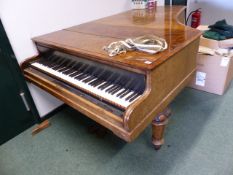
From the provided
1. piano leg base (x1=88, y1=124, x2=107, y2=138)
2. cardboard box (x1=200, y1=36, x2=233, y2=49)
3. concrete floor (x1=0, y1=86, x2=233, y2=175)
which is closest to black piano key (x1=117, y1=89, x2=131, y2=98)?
concrete floor (x1=0, y1=86, x2=233, y2=175)

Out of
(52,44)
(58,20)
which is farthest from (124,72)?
(58,20)

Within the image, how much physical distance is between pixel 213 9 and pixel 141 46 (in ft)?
8.02

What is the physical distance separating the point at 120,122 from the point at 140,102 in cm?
14

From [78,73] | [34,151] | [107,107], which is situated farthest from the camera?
[34,151]

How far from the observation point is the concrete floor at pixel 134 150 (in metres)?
1.43

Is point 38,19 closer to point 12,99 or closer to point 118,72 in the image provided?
point 12,99

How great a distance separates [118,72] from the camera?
1.12 m

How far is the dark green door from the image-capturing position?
1.56 meters

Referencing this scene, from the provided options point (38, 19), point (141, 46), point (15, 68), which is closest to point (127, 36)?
point (141, 46)

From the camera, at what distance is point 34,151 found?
5.55ft

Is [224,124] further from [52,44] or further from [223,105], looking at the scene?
[52,44]

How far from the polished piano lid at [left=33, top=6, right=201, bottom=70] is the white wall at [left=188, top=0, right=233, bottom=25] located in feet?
4.34

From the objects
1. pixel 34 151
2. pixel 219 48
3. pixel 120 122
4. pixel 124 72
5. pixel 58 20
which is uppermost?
pixel 58 20

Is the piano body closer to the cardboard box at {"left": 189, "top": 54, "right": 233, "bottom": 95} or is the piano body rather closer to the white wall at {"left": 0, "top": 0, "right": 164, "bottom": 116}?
the white wall at {"left": 0, "top": 0, "right": 164, "bottom": 116}
